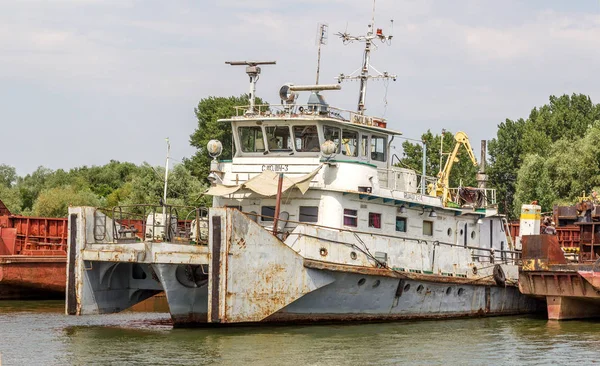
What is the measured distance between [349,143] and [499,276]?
539 cm

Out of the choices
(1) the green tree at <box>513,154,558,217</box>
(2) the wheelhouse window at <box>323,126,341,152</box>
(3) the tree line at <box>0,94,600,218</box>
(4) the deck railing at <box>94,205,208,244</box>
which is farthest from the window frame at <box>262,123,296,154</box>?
(1) the green tree at <box>513,154,558,217</box>

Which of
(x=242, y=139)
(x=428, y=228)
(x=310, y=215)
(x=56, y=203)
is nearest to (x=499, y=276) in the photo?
(x=428, y=228)

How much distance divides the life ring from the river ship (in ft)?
0.09

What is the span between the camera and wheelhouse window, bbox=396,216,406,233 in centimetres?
2350

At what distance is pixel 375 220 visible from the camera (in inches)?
901

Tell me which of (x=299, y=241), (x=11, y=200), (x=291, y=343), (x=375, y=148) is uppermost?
(x=375, y=148)

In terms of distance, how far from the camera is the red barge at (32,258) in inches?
1163

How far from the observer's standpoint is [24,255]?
3045 cm

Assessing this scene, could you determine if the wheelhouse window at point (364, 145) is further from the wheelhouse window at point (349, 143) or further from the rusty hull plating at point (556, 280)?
the rusty hull plating at point (556, 280)

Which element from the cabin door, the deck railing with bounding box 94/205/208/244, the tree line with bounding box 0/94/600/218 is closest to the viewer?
the deck railing with bounding box 94/205/208/244

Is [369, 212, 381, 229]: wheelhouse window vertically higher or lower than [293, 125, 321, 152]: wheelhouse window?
lower

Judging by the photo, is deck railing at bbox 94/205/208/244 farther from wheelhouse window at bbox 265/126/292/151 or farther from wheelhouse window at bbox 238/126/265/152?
wheelhouse window at bbox 265/126/292/151

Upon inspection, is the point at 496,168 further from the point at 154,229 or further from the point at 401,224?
the point at 154,229

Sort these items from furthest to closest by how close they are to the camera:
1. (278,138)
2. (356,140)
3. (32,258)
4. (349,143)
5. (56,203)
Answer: (56,203)
(32,258)
(356,140)
(349,143)
(278,138)
